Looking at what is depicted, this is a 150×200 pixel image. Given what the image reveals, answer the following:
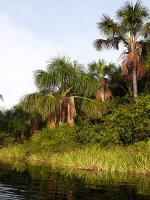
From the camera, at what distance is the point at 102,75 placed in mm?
45125

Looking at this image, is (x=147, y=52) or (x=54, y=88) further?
(x=54, y=88)

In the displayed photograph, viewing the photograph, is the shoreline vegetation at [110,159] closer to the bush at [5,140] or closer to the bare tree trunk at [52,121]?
the bare tree trunk at [52,121]

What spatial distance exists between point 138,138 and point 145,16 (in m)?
11.8

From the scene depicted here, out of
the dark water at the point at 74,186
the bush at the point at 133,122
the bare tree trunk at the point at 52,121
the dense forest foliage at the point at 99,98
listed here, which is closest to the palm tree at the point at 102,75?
the dense forest foliage at the point at 99,98

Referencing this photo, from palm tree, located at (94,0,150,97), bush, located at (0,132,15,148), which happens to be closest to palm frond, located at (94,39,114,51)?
palm tree, located at (94,0,150,97)

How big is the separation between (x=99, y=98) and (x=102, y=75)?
2673 millimetres

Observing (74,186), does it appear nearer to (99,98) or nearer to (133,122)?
(133,122)

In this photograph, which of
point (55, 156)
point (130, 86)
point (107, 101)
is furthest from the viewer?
point (130, 86)

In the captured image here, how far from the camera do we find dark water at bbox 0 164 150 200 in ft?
52.6

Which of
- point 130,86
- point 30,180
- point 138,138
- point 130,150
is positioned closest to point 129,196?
point 30,180

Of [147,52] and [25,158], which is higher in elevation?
[147,52]

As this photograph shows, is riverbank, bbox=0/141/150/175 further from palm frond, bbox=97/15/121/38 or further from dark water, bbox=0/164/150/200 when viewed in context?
palm frond, bbox=97/15/121/38

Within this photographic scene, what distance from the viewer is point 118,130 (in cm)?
3303

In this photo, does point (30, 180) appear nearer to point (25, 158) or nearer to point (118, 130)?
point (118, 130)
